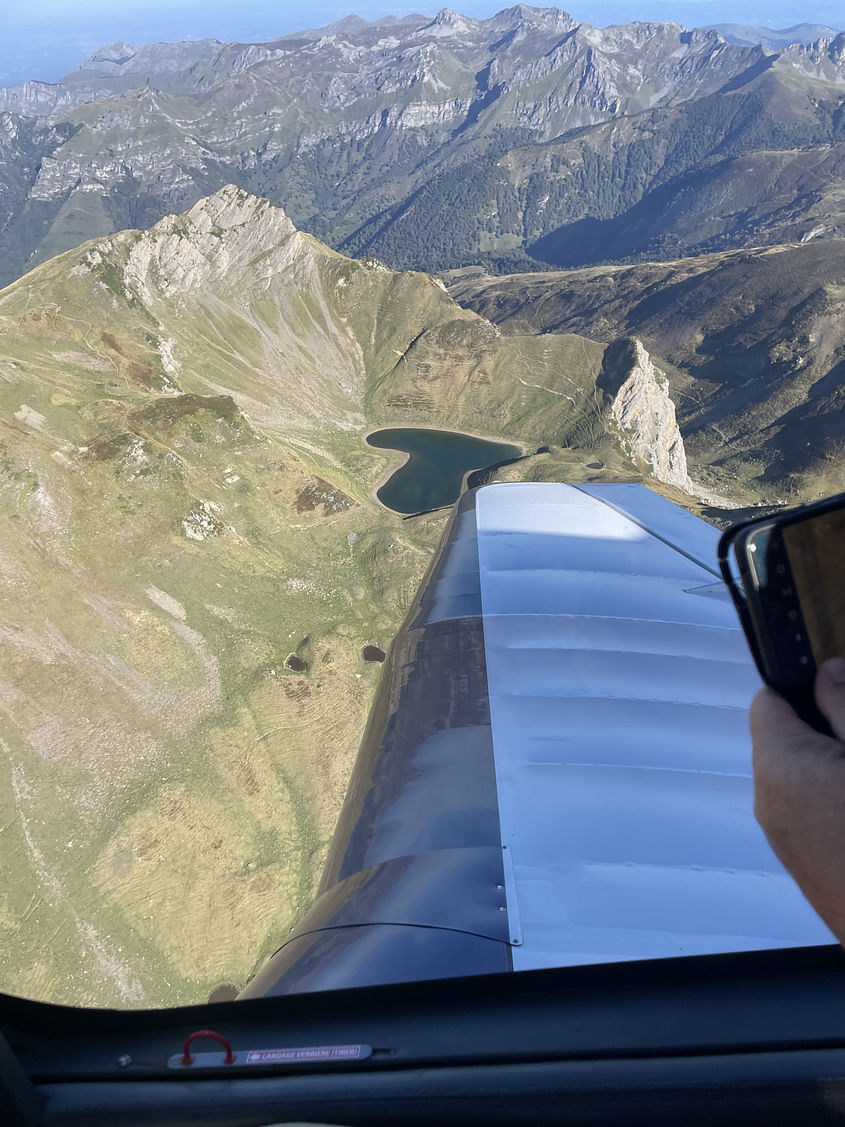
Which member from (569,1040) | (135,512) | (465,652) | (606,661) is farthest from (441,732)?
(135,512)

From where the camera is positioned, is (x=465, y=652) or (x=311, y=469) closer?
(x=465, y=652)

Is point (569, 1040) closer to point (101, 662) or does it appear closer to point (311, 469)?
point (101, 662)

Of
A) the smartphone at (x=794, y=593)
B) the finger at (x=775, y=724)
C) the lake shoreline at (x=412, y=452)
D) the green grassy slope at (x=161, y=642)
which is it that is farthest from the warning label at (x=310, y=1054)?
the lake shoreline at (x=412, y=452)

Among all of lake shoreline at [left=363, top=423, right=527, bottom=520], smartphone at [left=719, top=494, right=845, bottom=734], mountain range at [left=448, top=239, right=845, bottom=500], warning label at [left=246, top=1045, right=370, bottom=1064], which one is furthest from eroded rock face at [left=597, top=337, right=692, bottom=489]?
warning label at [left=246, top=1045, right=370, bottom=1064]

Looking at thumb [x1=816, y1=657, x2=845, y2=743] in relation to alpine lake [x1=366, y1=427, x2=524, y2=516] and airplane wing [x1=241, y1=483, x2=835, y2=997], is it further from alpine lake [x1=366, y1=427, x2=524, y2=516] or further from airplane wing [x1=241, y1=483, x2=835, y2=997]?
alpine lake [x1=366, y1=427, x2=524, y2=516]

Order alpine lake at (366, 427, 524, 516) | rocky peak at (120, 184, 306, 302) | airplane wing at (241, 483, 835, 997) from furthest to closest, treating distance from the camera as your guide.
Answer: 1. rocky peak at (120, 184, 306, 302)
2. alpine lake at (366, 427, 524, 516)
3. airplane wing at (241, 483, 835, 997)

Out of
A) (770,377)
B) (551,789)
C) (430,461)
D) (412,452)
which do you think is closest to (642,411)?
(430,461)
